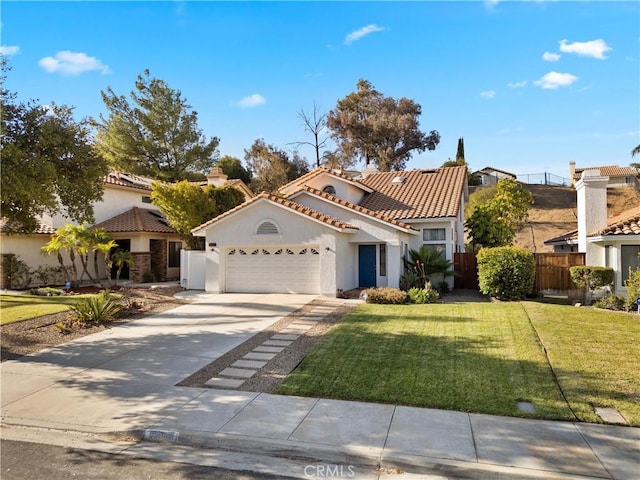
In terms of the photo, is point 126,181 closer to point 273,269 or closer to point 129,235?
point 129,235

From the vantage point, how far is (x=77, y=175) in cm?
1109

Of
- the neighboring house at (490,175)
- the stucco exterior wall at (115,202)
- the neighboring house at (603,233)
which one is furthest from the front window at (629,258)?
the neighboring house at (490,175)

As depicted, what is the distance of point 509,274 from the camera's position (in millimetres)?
15531

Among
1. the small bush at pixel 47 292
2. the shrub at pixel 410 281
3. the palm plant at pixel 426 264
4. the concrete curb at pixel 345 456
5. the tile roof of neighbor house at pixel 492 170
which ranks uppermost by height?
the tile roof of neighbor house at pixel 492 170

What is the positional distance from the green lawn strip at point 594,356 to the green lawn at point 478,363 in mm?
18

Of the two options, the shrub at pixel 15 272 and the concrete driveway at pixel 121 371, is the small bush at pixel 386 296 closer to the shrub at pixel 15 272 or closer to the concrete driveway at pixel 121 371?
the concrete driveway at pixel 121 371

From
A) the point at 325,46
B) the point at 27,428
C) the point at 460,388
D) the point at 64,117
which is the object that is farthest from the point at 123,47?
the point at 460,388

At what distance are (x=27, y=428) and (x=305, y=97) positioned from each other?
33328 millimetres

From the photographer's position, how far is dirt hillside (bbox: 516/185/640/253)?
41.7m

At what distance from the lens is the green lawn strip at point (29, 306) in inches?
506

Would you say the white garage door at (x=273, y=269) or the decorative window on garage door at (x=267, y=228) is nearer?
the white garage door at (x=273, y=269)

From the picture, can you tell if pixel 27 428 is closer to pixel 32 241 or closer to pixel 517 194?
pixel 32 241

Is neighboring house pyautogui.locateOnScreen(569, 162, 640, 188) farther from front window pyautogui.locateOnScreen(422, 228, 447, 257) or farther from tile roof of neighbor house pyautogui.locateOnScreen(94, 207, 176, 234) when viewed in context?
tile roof of neighbor house pyautogui.locateOnScreen(94, 207, 176, 234)

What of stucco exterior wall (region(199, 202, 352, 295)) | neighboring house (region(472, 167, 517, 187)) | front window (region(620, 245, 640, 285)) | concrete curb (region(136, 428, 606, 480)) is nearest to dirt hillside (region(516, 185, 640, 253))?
neighboring house (region(472, 167, 517, 187))
